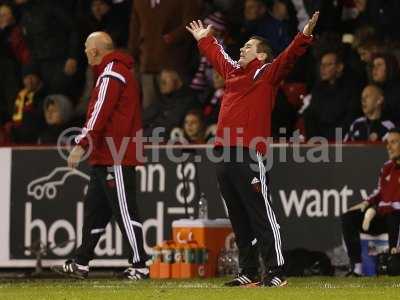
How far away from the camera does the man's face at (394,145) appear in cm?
1595

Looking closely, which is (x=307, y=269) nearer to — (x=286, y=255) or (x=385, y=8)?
(x=286, y=255)

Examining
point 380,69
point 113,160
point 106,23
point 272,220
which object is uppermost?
point 106,23

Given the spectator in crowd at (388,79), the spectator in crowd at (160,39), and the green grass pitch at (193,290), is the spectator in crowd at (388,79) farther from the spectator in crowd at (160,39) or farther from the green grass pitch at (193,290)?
the spectator in crowd at (160,39)

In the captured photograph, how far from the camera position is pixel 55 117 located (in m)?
19.2

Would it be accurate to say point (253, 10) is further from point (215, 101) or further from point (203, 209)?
point (203, 209)

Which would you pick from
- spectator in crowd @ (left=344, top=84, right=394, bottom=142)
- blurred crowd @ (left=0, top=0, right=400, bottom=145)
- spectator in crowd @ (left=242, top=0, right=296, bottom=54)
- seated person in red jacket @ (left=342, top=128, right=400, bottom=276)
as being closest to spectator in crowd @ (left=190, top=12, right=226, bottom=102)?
blurred crowd @ (left=0, top=0, right=400, bottom=145)

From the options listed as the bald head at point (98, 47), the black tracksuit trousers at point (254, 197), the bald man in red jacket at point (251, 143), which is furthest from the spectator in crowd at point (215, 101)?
the black tracksuit trousers at point (254, 197)

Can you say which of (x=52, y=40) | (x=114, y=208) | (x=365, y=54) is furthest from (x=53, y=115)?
(x=114, y=208)

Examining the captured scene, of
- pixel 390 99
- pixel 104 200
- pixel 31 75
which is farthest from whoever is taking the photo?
pixel 31 75

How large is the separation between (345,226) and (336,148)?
1.11 metres

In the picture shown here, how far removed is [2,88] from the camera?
69.5 feet

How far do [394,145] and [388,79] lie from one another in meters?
1.67

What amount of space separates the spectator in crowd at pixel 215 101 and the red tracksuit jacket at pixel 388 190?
3.04 metres

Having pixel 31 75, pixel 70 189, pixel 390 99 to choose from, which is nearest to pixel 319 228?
pixel 390 99
